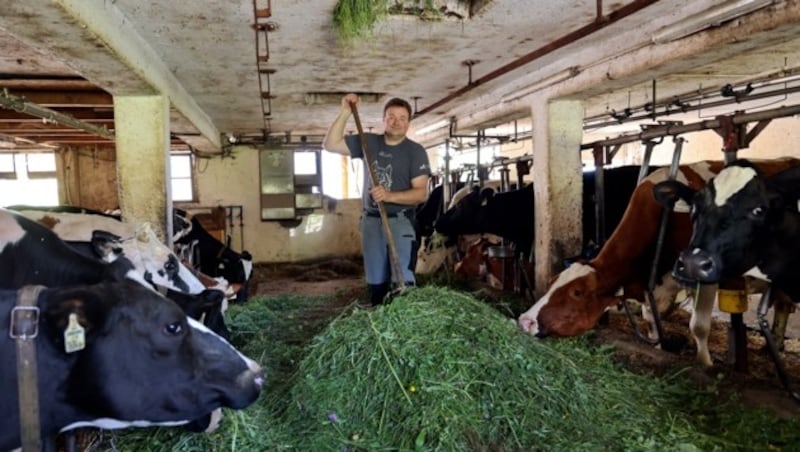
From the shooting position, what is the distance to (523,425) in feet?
7.10

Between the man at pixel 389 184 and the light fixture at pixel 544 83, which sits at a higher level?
the light fixture at pixel 544 83

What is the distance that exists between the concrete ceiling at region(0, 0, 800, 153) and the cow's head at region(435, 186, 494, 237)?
2.74 feet

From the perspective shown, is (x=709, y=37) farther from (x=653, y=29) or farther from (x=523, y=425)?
(x=523, y=425)

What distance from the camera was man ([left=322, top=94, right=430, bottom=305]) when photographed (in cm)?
349

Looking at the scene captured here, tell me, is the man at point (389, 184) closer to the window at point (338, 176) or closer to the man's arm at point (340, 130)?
the man's arm at point (340, 130)

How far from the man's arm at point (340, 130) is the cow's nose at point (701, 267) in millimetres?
1995

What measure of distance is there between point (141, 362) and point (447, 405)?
1032 millimetres


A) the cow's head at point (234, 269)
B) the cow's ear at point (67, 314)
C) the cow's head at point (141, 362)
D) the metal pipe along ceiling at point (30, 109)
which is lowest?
the cow's head at point (234, 269)

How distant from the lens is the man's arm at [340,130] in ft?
11.5

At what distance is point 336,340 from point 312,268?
24.1ft

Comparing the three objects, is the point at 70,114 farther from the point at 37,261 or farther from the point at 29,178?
the point at 29,178

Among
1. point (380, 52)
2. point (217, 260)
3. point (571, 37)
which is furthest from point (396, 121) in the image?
point (217, 260)

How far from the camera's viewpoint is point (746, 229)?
9.40 ft

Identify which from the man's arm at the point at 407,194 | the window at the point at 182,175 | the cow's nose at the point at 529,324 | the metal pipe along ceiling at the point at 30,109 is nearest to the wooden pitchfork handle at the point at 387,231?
the man's arm at the point at 407,194
